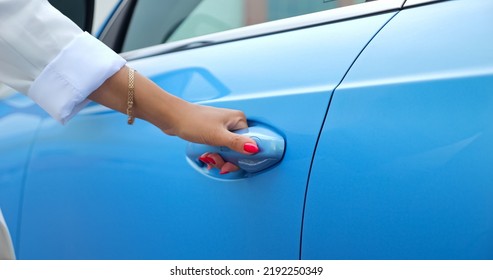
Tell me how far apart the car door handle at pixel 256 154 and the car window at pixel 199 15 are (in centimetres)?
34

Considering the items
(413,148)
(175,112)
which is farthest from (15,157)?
(413,148)

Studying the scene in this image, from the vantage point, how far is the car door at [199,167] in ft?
4.03

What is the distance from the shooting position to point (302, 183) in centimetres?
119

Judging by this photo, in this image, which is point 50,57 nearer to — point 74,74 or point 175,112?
point 74,74

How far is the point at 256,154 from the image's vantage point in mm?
1247

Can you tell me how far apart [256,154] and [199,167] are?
17cm

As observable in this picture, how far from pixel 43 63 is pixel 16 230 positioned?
0.73m

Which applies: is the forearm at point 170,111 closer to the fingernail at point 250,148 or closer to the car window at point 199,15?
the fingernail at point 250,148

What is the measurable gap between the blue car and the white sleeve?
0.25m

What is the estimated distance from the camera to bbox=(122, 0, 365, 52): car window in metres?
1.54

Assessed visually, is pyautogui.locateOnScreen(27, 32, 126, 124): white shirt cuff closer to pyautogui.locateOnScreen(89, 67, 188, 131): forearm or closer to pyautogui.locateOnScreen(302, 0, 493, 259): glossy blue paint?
pyautogui.locateOnScreen(89, 67, 188, 131): forearm
